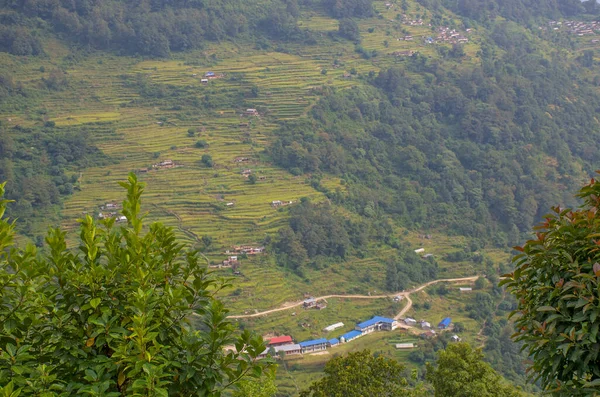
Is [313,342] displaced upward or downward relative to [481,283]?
upward

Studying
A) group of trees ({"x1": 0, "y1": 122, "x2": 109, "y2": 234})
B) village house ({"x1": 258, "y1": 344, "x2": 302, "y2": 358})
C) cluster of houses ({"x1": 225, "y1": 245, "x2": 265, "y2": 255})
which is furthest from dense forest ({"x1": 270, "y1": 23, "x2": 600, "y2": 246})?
village house ({"x1": 258, "y1": 344, "x2": 302, "y2": 358})

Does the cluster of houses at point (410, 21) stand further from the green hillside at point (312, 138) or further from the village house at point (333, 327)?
the village house at point (333, 327)

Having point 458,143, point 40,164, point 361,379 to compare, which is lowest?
point 458,143

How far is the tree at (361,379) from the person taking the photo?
6969 mm

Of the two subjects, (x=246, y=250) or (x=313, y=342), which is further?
(x=246, y=250)

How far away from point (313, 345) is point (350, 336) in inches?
53.2

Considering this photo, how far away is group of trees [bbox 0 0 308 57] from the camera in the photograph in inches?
1323

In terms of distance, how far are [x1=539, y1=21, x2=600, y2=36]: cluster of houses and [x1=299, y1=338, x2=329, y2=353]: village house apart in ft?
107

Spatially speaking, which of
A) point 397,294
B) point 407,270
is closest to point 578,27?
point 407,270

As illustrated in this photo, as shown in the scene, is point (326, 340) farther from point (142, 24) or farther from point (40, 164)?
point (142, 24)

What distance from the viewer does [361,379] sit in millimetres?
7023

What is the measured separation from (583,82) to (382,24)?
438 inches

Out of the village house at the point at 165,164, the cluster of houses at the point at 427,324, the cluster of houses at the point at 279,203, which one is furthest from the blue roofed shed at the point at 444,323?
the village house at the point at 165,164

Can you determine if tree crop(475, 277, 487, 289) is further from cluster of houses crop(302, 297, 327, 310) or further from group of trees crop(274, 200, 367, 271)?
cluster of houses crop(302, 297, 327, 310)
